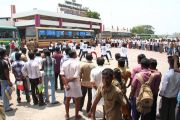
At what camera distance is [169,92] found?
5488mm

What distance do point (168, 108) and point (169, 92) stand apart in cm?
44

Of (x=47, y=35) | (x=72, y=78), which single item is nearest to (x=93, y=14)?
(x=47, y=35)

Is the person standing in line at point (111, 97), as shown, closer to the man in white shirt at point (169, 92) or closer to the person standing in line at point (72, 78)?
the man in white shirt at point (169, 92)

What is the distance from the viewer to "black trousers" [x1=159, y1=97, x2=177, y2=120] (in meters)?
5.62

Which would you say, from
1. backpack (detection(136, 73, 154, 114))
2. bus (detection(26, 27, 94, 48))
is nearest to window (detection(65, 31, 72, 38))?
bus (detection(26, 27, 94, 48))

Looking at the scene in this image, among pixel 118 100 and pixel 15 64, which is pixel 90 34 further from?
pixel 118 100

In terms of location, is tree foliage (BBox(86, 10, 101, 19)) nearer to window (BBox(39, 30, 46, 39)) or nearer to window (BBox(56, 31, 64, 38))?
window (BBox(56, 31, 64, 38))

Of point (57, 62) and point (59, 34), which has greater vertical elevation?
point (59, 34)

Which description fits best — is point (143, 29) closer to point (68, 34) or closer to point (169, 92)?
point (68, 34)

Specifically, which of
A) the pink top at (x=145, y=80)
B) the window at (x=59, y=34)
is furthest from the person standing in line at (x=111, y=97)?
the window at (x=59, y=34)

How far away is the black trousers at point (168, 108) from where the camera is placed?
18.4ft

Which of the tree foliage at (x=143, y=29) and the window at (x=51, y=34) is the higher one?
the tree foliage at (x=143, y=29)

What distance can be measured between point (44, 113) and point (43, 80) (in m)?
1.33

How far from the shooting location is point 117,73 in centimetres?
535
